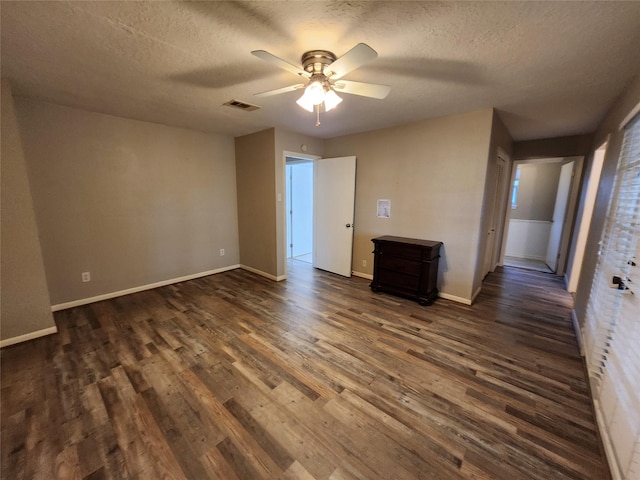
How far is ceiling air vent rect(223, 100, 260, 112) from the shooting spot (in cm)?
268

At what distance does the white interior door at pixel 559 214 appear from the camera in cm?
449

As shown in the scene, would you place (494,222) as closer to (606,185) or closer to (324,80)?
(606,185)

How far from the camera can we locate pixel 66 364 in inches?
82.7

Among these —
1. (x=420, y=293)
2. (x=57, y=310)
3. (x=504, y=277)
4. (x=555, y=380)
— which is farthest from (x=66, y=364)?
(x=504, y=277)

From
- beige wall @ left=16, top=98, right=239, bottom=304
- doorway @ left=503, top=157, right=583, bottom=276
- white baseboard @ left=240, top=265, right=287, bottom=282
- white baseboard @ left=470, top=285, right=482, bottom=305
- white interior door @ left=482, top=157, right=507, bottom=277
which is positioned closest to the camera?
beige wall @ left=16, top=98, right=239, bottom=304

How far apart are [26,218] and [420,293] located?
4213mm

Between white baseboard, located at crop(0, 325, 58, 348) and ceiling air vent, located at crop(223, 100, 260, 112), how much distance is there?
293 centimetres

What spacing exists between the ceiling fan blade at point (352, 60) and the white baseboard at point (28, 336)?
352 cm

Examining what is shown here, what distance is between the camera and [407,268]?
336cm

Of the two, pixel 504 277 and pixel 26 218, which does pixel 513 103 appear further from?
pixel 26 218

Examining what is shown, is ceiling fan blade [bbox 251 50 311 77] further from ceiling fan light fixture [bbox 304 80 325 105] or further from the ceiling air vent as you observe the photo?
the ceiling air vent

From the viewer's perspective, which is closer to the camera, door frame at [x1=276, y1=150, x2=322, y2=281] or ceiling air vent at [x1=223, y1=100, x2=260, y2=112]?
ceiling air vent at [x1=223, y1=100, x2=260, y2=112]

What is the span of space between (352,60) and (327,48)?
0.36 metres

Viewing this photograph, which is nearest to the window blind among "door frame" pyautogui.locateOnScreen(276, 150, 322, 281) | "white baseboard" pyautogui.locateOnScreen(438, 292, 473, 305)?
"white baseboard" pyautogui.locateOnScreen(438, 292, 473, 305)
